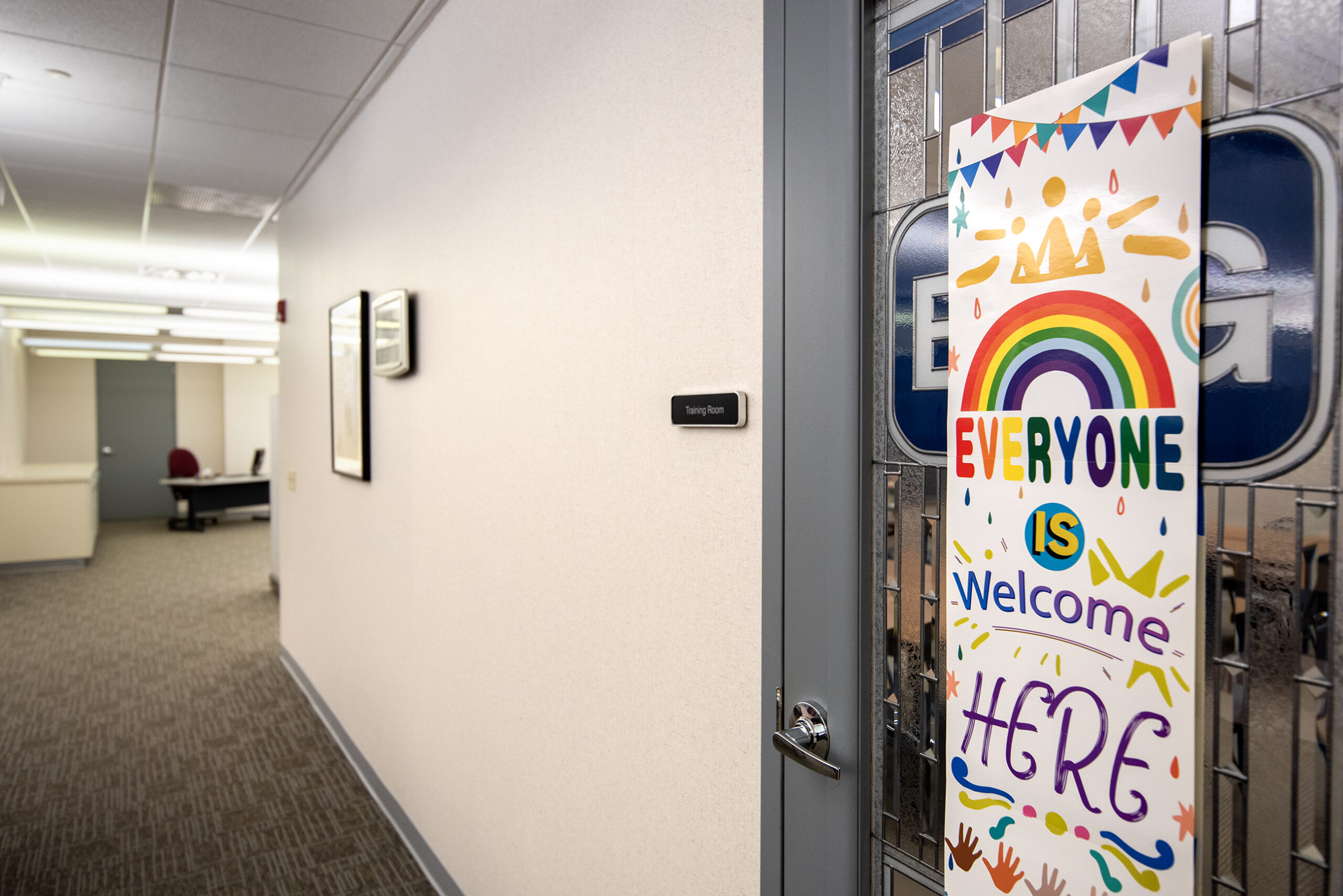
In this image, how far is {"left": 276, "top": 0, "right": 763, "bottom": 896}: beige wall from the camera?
3.56 ft

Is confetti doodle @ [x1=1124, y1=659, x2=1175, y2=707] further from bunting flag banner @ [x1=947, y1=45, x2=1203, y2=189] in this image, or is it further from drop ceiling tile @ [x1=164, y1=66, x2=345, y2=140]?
drop ceiling tile @ [x1=164, y1=66, x2=345, y2=140]

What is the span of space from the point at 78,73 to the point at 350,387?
124 cm

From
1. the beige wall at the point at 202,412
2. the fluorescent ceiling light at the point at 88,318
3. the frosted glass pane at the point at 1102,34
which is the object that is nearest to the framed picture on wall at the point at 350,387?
the frosted glass pane at the point at 1102,34

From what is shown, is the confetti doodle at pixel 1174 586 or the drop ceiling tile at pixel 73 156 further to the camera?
the drop ceiling tile at pixel 73 156

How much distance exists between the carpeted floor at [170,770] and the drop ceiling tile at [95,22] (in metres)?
2.40

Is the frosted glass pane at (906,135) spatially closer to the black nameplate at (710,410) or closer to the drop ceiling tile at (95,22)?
the black nameplate at (710,410)

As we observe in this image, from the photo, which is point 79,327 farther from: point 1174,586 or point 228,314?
point 1174,586

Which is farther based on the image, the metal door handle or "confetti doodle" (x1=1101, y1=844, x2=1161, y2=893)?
the metal door handle

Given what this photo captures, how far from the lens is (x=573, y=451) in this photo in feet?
4.76

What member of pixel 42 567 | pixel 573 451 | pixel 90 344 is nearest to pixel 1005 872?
pixel 573 451

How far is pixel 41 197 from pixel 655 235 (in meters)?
4.13

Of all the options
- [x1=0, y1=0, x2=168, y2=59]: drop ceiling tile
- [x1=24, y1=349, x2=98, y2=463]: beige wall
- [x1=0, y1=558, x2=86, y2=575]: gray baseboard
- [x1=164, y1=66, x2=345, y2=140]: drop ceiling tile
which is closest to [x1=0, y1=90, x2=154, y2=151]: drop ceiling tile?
[x1=164, y1=66, x2=345, y2=140]: drop ceiling tile

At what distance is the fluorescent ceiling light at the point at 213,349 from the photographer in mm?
9219

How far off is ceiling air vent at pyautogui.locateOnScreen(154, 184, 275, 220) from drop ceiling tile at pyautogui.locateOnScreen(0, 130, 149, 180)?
0.23m
